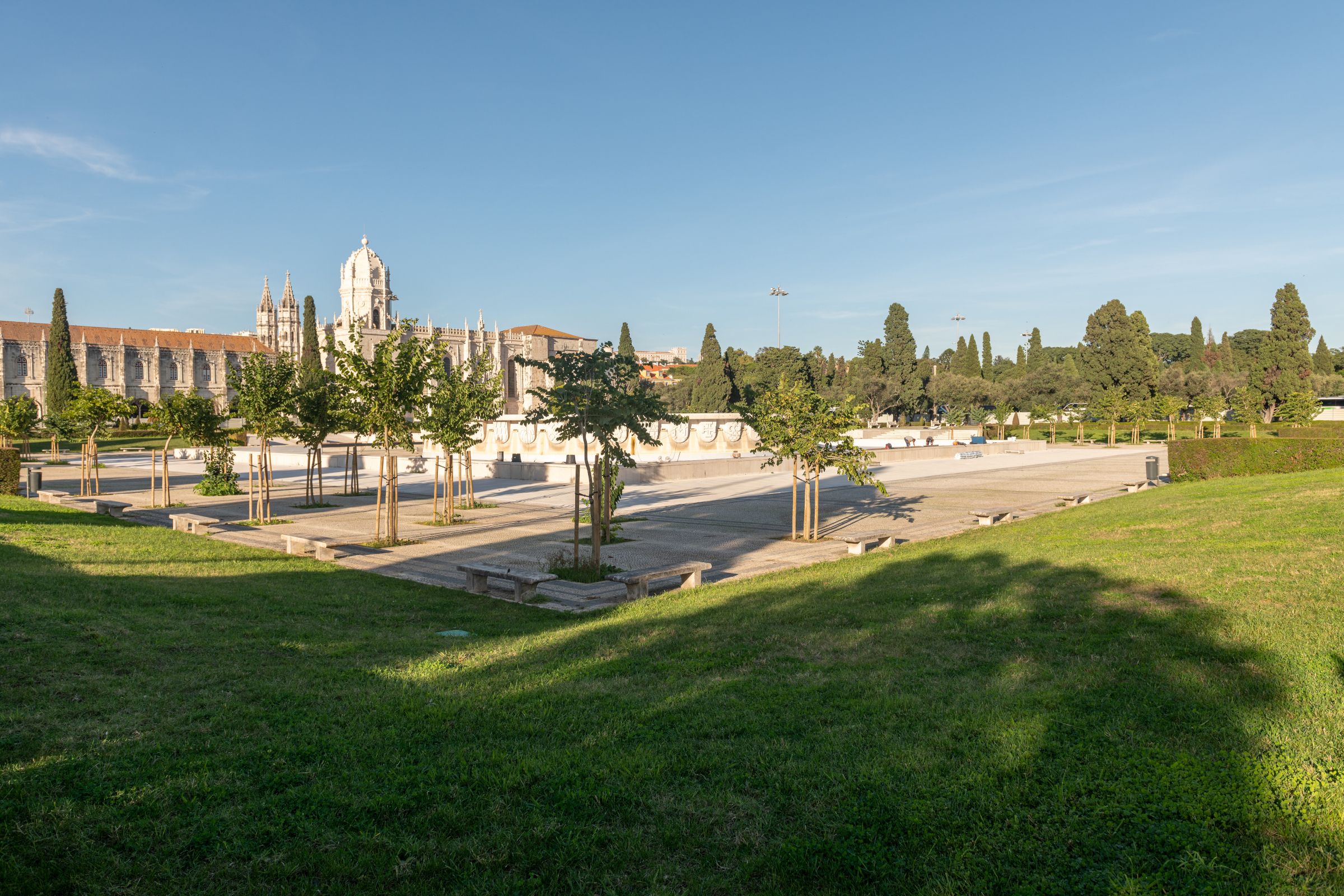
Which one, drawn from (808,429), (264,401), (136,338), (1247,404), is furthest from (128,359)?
(1247,404)

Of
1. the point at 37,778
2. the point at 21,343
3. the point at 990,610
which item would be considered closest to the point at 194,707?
the point at 37,778

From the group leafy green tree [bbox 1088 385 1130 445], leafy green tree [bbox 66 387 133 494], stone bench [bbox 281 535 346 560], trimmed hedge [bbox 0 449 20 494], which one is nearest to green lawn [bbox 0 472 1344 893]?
stone bench [bbox 281 535 346 560]

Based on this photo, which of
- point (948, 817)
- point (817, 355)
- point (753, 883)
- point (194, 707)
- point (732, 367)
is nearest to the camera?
point (753, 883)

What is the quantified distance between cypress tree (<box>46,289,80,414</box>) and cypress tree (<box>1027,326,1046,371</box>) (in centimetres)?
10493

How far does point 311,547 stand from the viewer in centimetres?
1397

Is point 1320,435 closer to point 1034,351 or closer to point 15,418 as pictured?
point 15,418

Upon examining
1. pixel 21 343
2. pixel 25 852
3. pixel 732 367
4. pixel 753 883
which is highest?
pixel 21 343

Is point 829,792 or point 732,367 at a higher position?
point 732,367

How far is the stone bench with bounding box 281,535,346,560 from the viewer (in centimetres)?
1360

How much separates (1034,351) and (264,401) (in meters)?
104

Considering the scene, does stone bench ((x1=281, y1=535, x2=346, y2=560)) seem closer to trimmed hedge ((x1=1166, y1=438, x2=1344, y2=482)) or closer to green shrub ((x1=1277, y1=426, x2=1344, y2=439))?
trimmed hedge ((x1=1166, y1=438, x2=1344, y2=482))

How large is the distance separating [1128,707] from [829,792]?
2.04 meters

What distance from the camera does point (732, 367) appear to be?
92.2 m

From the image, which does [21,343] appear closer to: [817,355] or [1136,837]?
[817,355]
